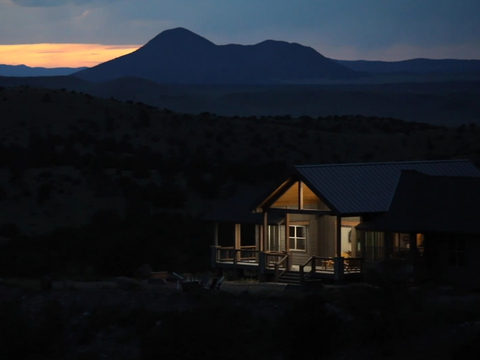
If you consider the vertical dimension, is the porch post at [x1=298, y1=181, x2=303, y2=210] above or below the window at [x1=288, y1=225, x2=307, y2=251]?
above

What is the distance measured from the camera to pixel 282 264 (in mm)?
32625

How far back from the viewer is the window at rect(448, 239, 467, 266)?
2897 centimetres

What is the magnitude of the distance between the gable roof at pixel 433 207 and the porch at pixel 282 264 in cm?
131

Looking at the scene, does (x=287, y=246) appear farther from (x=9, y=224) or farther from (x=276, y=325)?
(x=9, y=224)

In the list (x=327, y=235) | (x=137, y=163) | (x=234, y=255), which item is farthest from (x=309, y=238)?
(x=137, y=163)

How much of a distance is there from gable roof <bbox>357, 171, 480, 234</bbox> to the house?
0.03 meters

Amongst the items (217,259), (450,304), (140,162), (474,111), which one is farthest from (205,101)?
(450,304)

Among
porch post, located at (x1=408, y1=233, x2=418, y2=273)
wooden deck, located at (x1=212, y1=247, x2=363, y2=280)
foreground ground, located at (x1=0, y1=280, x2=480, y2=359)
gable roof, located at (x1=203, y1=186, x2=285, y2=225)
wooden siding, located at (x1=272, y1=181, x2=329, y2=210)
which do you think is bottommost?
foreground ground, located at (x1=0, y1=280, x2=480, y2=359)

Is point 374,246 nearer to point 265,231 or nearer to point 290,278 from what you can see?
point 290,278

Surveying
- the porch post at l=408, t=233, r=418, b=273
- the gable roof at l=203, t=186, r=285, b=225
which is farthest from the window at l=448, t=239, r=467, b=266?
the gable roof at l=203, t=186, r=285, b=225

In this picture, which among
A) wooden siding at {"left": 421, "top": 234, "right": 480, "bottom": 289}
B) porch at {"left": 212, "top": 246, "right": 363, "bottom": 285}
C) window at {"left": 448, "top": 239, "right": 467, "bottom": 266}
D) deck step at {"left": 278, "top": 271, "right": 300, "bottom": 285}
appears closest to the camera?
wooden siding at {"left": 421, "top": 234, "right": 480, "bottom": 289}

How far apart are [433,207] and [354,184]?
270 cm

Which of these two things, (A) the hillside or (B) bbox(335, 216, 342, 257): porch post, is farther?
(A) the hillside

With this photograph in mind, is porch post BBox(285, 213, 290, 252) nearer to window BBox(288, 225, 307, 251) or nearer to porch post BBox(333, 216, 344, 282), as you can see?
window BBox(288, 225, 307, 251)
